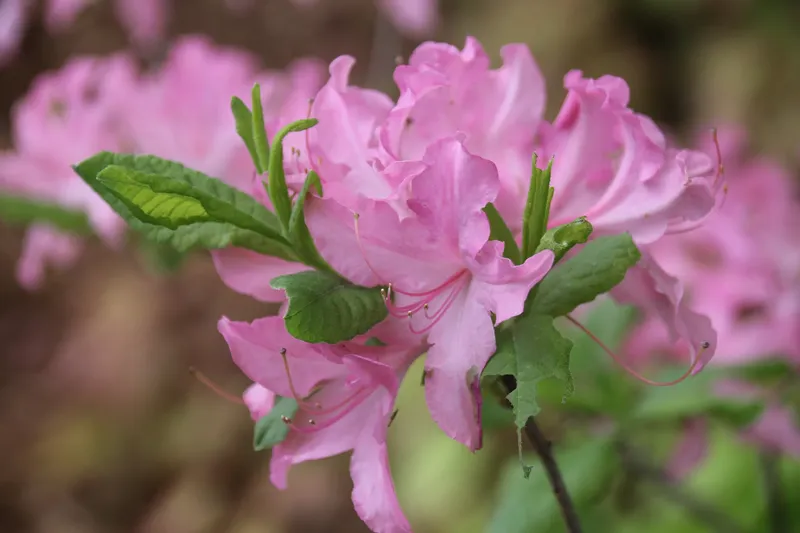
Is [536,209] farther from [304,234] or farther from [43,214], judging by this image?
[43,214]

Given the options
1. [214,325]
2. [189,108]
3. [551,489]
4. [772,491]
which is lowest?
[214,325]

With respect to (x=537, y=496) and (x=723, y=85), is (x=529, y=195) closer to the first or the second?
(x=537, y=496)

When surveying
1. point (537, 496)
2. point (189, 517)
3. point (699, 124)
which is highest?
point (537, 496)

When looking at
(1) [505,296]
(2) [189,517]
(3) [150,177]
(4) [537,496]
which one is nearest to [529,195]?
(1) [505,296]

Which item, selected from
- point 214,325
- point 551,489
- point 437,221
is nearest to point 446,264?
point 437,221

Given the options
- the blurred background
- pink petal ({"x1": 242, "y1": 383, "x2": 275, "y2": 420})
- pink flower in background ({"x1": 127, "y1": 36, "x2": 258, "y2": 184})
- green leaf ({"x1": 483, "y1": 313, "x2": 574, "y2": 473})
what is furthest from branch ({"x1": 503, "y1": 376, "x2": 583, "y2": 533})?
the blurred background
